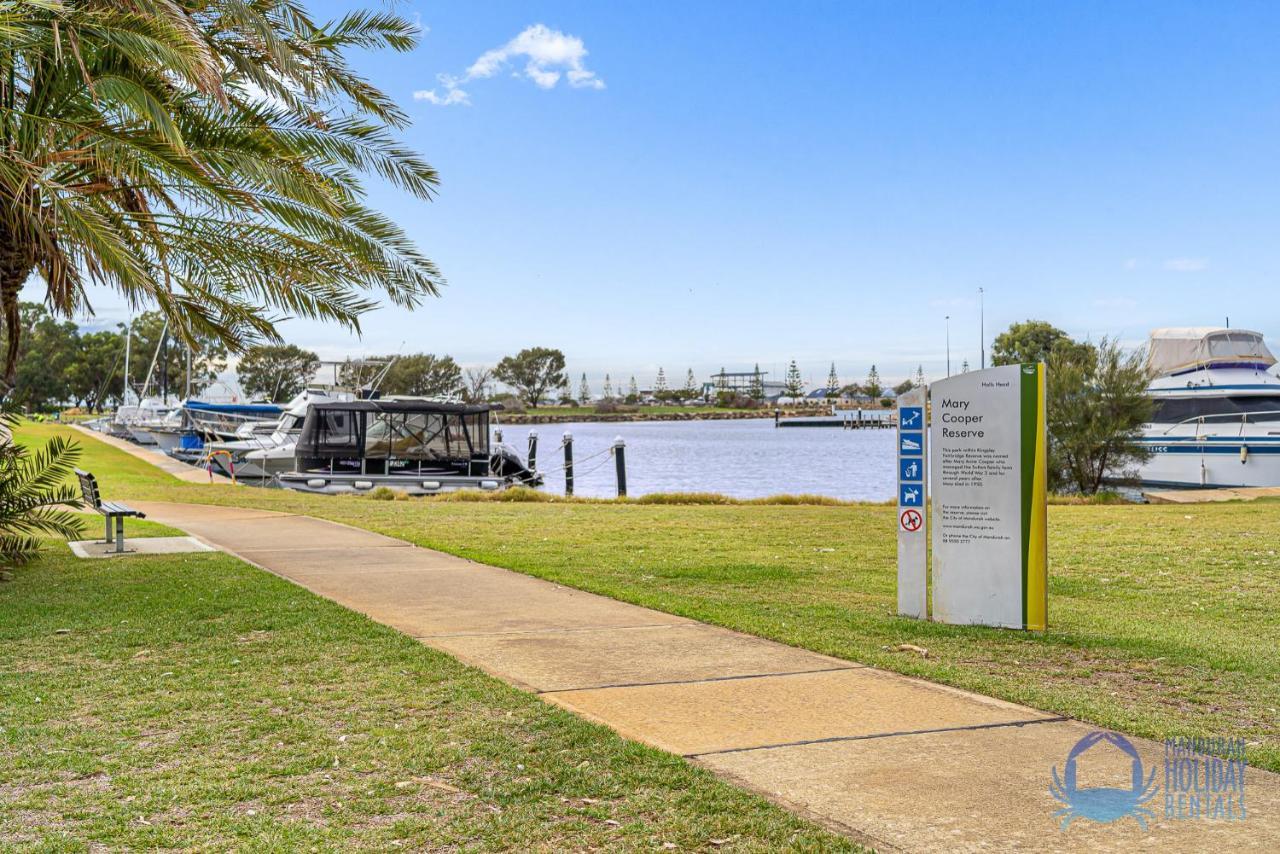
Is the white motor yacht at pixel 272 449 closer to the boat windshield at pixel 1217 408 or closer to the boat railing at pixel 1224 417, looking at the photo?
the boat railing at pixel 1224 417

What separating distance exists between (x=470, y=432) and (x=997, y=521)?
2089 cm

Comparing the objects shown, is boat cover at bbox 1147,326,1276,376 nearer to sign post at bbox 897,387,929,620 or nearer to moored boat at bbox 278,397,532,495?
moored boat at bbox 278,397,532,495

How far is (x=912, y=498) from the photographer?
815cm

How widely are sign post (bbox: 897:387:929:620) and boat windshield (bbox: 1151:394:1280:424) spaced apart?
25.8 metres

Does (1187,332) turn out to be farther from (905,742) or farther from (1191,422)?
(905,742)

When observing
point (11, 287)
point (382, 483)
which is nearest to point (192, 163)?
point (11, 287)

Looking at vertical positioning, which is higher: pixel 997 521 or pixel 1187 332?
pixel 1187 332

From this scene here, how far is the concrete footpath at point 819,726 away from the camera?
4004 mm

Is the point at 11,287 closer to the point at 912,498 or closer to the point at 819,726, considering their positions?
the point at 912,498

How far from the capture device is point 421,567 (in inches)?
439

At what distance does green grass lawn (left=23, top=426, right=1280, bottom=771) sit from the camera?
6070 mm

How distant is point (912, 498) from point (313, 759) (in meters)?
4.93

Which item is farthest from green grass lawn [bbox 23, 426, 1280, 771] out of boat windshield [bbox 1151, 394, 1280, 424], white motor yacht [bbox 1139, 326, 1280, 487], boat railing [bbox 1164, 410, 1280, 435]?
boat windshield [bbox 1151, 394, 1280, 424]

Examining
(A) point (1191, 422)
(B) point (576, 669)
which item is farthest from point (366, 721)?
(A) point (1191, 422)
